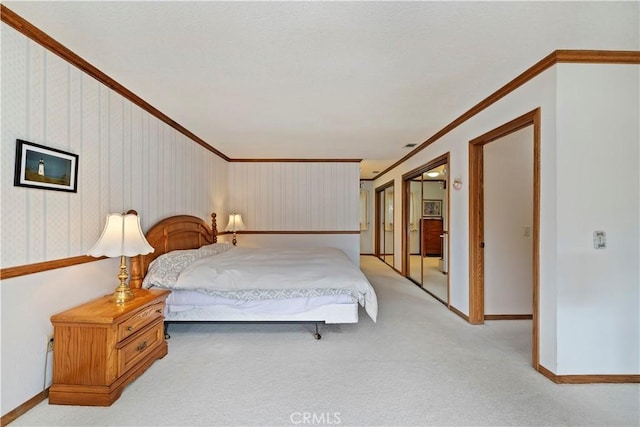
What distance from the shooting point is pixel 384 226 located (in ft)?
28.2

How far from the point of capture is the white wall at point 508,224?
11.7 ft

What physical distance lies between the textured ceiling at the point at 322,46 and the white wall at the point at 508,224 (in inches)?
37.4

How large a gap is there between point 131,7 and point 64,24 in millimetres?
548

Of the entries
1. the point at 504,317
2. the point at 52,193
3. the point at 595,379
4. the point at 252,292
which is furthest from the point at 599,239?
the point at 52,193

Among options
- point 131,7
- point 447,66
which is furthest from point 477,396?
point 131,7

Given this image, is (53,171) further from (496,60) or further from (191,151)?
(496,60)

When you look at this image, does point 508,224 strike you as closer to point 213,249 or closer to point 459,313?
point 459,313

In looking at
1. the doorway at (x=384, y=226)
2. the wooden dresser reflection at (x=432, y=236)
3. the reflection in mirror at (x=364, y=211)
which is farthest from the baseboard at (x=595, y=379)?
the reflection in mirror at (x=364, y=211)

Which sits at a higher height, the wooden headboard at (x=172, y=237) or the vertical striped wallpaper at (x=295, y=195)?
the vertical striped wallpaper at (x=295, y=195)

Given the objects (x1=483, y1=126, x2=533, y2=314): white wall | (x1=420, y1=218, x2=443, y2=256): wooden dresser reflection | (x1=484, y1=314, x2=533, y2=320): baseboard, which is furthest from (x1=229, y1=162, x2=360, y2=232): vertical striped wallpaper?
(x1=484, y1=314, x2=533, y2=320): baseboard

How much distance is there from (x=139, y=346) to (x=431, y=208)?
5275mm

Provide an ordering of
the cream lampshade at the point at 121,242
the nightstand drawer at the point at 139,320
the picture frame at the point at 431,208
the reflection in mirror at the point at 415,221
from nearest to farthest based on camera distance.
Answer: the nightstand drawer at the point at 139,320, the cream lampshade at the point at 121,242, the picture frame at the point at 431,208, the reflection in mirror at the point at 415,221

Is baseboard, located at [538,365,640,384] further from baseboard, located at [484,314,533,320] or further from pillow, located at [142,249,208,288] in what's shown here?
pillow, located at [142,249,208,288]

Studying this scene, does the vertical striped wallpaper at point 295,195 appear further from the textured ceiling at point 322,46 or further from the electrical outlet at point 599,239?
the electrical outlet at point 599,239
